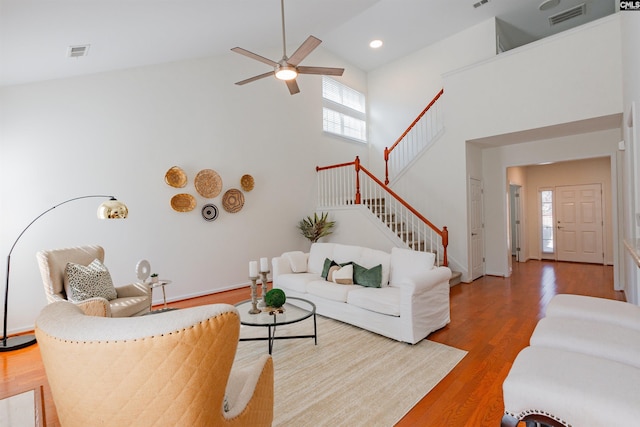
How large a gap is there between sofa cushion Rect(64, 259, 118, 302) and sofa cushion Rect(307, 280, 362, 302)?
7.36 ft

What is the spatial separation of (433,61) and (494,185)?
3289mm

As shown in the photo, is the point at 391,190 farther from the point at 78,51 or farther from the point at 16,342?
the point at 16,342

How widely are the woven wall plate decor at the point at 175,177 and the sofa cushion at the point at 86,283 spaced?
1755 mm

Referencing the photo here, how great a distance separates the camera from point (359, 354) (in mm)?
2867

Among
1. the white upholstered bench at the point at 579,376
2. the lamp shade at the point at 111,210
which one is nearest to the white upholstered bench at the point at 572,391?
the white upholstered bench at the point at 579,376

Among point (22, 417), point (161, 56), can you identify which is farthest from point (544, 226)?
point (22, 417)

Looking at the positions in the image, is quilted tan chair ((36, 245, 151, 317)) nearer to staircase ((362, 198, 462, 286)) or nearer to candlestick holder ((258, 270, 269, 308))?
candlestick holder ((258, 270, 269, 308))

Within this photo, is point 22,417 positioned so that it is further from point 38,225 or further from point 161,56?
point 161,56

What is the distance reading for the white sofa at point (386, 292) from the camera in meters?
3.03

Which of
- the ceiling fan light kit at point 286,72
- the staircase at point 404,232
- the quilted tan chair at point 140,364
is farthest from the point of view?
the staircase at point 404,232

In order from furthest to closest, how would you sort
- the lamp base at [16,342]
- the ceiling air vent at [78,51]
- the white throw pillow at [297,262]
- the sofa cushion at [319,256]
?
the white throw pillow at [297,262], the sofa cushion at [319,256], the ceiling air vent at [78,51], the lamp base at [16,342]

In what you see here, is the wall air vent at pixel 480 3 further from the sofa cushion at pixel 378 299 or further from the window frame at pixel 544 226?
the sofa cushion at pixel 378 299

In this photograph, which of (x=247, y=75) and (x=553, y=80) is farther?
(x=247, y=75)

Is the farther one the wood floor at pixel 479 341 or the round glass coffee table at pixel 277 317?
the round glass coffee table at pixel 277 317
